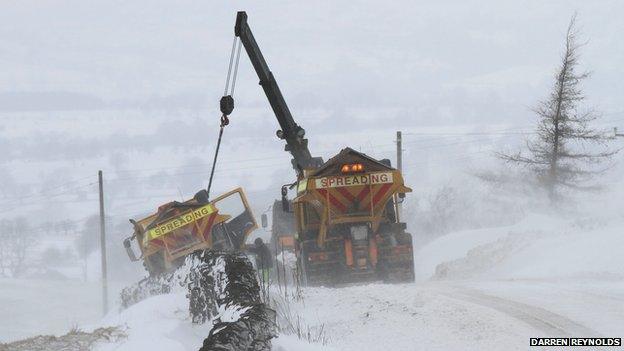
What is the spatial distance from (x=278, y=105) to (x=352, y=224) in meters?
4.02

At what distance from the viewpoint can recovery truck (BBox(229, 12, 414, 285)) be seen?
45.9 feet

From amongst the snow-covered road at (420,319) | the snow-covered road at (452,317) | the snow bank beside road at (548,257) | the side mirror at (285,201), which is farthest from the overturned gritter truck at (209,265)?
the snow bank beside road at (548,257)

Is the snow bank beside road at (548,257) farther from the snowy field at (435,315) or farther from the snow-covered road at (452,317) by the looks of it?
the snow-covered road at (452,317)

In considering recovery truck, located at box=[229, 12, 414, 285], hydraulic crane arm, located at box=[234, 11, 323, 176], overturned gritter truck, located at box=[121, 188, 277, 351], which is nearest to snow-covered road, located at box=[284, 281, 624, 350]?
overturned gritter truck, located at box=[121, 188, 277, 351]

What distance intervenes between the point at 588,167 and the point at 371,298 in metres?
27.6

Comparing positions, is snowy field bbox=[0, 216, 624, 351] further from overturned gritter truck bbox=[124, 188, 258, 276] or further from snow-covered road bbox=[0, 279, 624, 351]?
overturned gritter truck bbox=[124, 188, 258, 276]

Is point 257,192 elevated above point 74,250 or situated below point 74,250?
above

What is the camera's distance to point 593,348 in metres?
6.07

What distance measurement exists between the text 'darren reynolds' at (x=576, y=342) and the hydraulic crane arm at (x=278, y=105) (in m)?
10.4

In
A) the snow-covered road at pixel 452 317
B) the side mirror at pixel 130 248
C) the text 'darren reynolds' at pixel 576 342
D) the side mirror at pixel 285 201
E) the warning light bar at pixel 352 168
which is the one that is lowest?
the text 'darren reynolds' at pixel 576 342

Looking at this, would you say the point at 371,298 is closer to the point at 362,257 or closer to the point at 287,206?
the point at 362,257

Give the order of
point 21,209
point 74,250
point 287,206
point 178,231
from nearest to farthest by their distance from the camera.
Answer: point 287,206, point 178,231, point 74,250, point 21,209

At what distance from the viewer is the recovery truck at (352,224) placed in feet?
45.9

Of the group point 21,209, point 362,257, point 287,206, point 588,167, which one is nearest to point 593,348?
point 362,257
